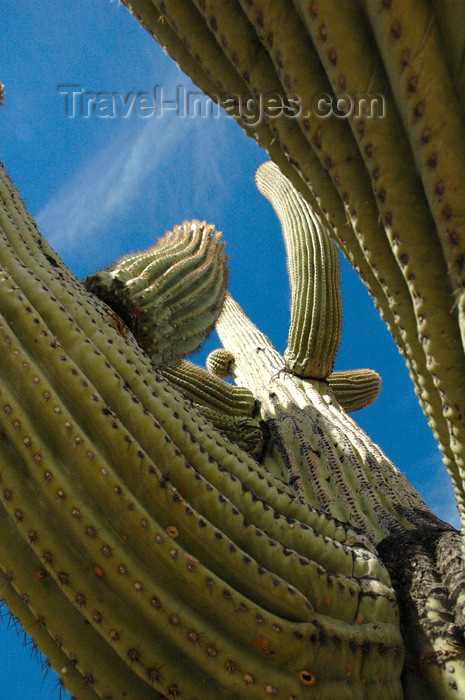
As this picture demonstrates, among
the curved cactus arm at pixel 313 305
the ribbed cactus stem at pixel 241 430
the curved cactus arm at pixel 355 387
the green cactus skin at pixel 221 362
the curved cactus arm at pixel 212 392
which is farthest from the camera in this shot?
the green cactus skin at pixel 221 362

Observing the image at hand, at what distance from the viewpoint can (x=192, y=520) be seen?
179 centimetres

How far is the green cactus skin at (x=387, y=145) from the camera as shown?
1308 mm

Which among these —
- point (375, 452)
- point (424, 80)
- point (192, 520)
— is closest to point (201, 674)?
point (192, 520)

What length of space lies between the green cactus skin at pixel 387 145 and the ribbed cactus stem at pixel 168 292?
198 centimetres

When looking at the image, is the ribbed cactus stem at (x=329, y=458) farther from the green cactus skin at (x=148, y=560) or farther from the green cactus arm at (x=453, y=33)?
the green cactus arm at (x=453, y=33)

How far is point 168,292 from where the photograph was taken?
4.04m

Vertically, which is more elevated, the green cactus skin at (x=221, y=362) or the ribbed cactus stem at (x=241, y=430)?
the green cactus skin at (x=221, y=362)

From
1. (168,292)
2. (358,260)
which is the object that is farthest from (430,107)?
(168,292)

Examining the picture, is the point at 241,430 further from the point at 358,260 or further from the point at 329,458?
the point at 358,260

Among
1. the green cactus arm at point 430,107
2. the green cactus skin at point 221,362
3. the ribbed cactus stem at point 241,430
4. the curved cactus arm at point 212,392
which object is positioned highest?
the green cactus skin at point 221,362

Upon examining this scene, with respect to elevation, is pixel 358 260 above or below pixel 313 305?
below

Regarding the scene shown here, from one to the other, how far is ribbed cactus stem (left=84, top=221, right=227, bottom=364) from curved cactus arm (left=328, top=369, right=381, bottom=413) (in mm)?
1839

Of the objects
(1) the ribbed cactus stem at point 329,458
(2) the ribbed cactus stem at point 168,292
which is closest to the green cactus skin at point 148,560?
(1) the ribbed cactus stem at point 329,458

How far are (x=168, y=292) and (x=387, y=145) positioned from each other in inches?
107
